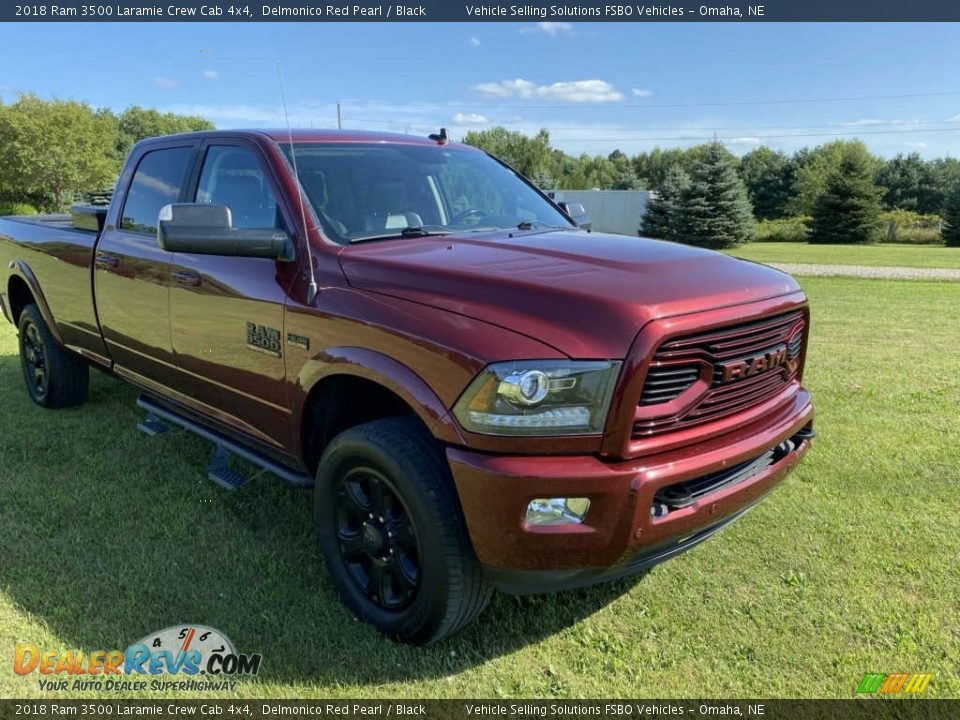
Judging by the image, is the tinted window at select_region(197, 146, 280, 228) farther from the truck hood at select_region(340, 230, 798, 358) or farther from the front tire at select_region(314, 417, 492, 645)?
the front tire at select_region(314, 417, 492, 645)

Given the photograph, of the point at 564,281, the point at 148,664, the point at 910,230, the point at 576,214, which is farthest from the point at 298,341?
the point at 910,230

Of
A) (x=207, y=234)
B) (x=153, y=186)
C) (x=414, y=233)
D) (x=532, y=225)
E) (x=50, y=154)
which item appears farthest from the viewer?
(x=50, y=154)

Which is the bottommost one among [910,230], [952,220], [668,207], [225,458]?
[225,458]

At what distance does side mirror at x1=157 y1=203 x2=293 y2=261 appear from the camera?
289 centimetres

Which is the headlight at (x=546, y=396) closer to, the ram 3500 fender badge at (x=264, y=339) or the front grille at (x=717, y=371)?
the front grille at (x=717, y=371)

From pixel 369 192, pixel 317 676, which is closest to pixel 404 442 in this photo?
pixel 317 676

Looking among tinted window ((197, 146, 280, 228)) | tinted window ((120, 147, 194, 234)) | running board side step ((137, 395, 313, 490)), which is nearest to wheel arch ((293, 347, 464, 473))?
running board side step ((137, 395, 313, 490))

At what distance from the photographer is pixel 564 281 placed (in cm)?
245

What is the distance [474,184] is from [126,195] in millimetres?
2234

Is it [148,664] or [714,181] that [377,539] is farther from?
[714,181]

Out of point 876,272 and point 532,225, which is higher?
point 532,225

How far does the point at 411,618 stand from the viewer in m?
2.63

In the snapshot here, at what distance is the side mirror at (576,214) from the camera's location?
420 cm

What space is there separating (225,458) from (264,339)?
1.00m
